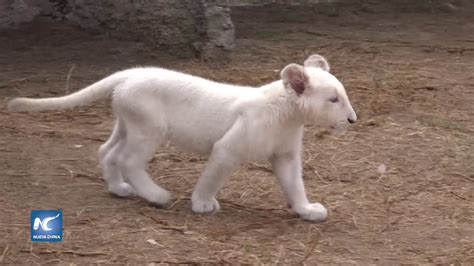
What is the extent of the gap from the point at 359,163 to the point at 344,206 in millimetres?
792

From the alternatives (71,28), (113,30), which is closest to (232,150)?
(113,30)

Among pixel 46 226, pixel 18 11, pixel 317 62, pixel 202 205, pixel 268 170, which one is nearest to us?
pixel 46 226

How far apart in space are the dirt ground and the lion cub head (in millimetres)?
577

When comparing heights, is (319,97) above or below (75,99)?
above

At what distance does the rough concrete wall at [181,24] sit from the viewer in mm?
8250

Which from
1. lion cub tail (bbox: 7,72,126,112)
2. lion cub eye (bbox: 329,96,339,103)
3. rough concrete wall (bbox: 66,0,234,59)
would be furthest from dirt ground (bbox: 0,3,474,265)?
lion cub eye (bbox: 329,96,339,103)

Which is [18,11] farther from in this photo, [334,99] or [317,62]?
[334,99]

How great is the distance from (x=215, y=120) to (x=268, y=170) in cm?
99

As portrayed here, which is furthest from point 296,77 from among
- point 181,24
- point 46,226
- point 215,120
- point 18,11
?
point 18,11

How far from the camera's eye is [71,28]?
9094 millimetres

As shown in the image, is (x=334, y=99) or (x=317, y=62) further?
(x=317, y=62)

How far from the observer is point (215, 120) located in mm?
4809

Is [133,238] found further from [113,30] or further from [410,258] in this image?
[113,30]

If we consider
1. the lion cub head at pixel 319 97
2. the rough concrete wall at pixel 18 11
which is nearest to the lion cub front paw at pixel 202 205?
the lion cub head at pixel 319 97
